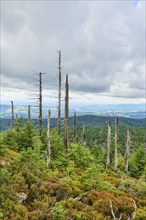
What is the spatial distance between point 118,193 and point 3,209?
7.84m

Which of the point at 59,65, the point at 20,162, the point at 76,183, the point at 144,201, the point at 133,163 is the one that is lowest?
the point at 133,163

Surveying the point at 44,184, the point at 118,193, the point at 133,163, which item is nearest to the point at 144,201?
the point at 118,193

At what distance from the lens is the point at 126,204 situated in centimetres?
1328

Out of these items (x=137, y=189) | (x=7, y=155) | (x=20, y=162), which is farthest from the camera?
(x=7, y=155)

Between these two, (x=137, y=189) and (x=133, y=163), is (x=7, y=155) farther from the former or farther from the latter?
(x=133, y=163)

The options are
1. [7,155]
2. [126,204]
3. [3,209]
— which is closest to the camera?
[3,209]

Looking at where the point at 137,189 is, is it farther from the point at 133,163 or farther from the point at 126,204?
the point at 133,163

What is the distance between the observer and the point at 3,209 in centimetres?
1031

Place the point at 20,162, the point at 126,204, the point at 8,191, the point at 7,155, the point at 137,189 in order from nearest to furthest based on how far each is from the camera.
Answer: the point at 8,191 → the point at 126,204 → the point at 20,162 → the point at 137,189 → the point at 7,155

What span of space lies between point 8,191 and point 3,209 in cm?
129

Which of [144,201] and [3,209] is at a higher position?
[3,209]

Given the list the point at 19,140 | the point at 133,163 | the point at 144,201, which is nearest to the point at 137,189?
the point at 144,201

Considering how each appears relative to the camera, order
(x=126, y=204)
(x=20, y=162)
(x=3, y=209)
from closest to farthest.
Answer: (x=3, y=209)
(x=126, y=204)
(x=20, y=162)

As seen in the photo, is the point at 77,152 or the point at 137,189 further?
the point at 77,152
